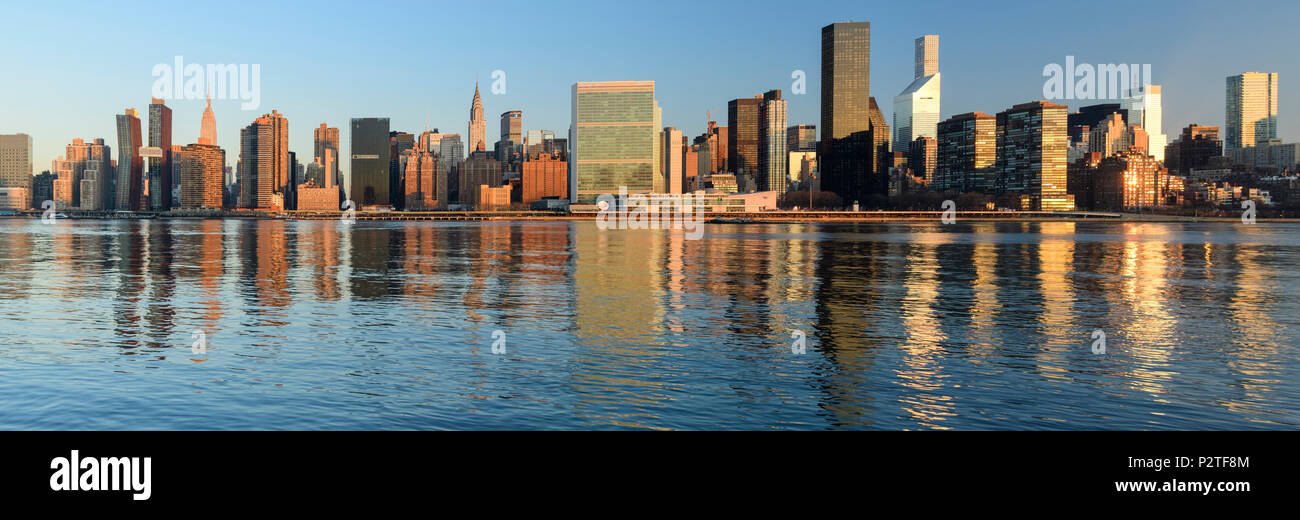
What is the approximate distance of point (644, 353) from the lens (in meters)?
32.7

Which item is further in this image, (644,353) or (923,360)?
(644,353)

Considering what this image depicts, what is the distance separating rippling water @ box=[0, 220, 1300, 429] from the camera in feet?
75.6

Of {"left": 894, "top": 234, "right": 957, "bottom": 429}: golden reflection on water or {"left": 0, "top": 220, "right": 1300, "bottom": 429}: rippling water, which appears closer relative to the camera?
{"left": 0, "top": 220, "right": 1300, "bottom": 429}: rippling water

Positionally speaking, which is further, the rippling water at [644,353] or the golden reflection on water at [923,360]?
the golden reflection on water at [923,360]

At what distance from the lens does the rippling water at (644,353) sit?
75.6 feet
